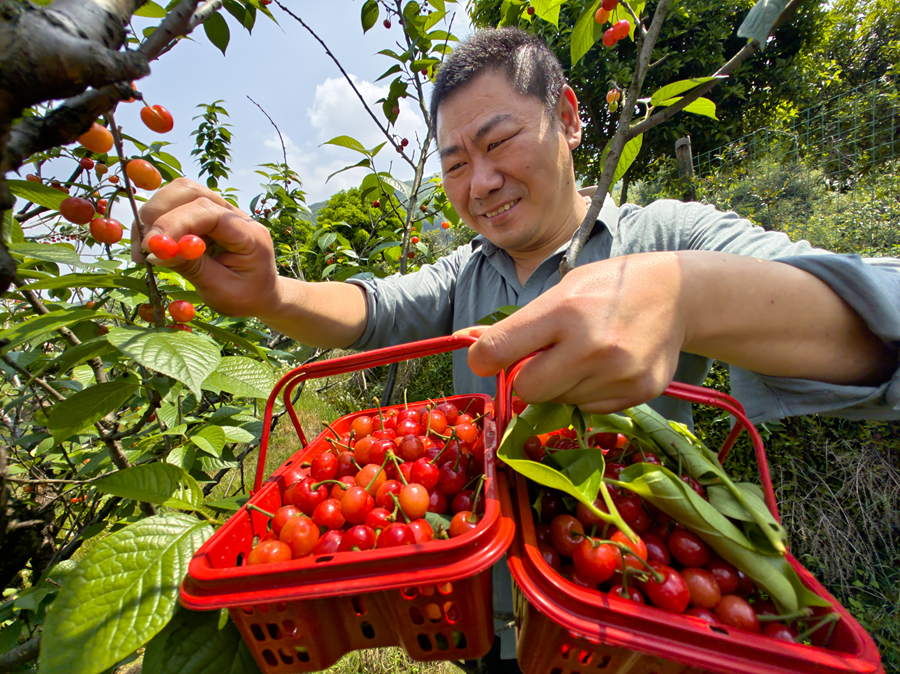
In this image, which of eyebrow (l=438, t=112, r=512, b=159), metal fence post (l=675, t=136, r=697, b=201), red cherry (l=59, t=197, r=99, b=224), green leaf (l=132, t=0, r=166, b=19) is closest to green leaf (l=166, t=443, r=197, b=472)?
red cherry (l=59, t=197, r=99, b=224)

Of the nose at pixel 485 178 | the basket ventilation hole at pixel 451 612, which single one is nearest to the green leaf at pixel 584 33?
the nose at pixel 485 178

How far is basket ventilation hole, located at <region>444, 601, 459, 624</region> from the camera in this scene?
2.18 feet

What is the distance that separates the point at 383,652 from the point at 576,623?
2.07 meters

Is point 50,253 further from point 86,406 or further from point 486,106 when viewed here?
point 486,106

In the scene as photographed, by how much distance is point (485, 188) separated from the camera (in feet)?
4.94

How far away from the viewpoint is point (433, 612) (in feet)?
2.16

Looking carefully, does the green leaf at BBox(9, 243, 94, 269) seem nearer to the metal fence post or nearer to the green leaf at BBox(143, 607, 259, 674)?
the green leaf at BBox(143, 607, 259, 674)

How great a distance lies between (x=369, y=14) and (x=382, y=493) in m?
2.16

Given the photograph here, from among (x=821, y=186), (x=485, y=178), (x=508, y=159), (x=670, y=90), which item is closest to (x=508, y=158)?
(x=508, y=159)

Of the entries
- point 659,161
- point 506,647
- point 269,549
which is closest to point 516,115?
point 269,549

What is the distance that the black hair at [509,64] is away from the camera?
1.49 meters

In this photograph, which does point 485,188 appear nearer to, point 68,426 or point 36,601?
point 68,426

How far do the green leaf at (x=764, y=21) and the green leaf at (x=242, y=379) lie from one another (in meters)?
1.11

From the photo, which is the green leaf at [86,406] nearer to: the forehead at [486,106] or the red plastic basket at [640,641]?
the red plastic basket at [640,641]
